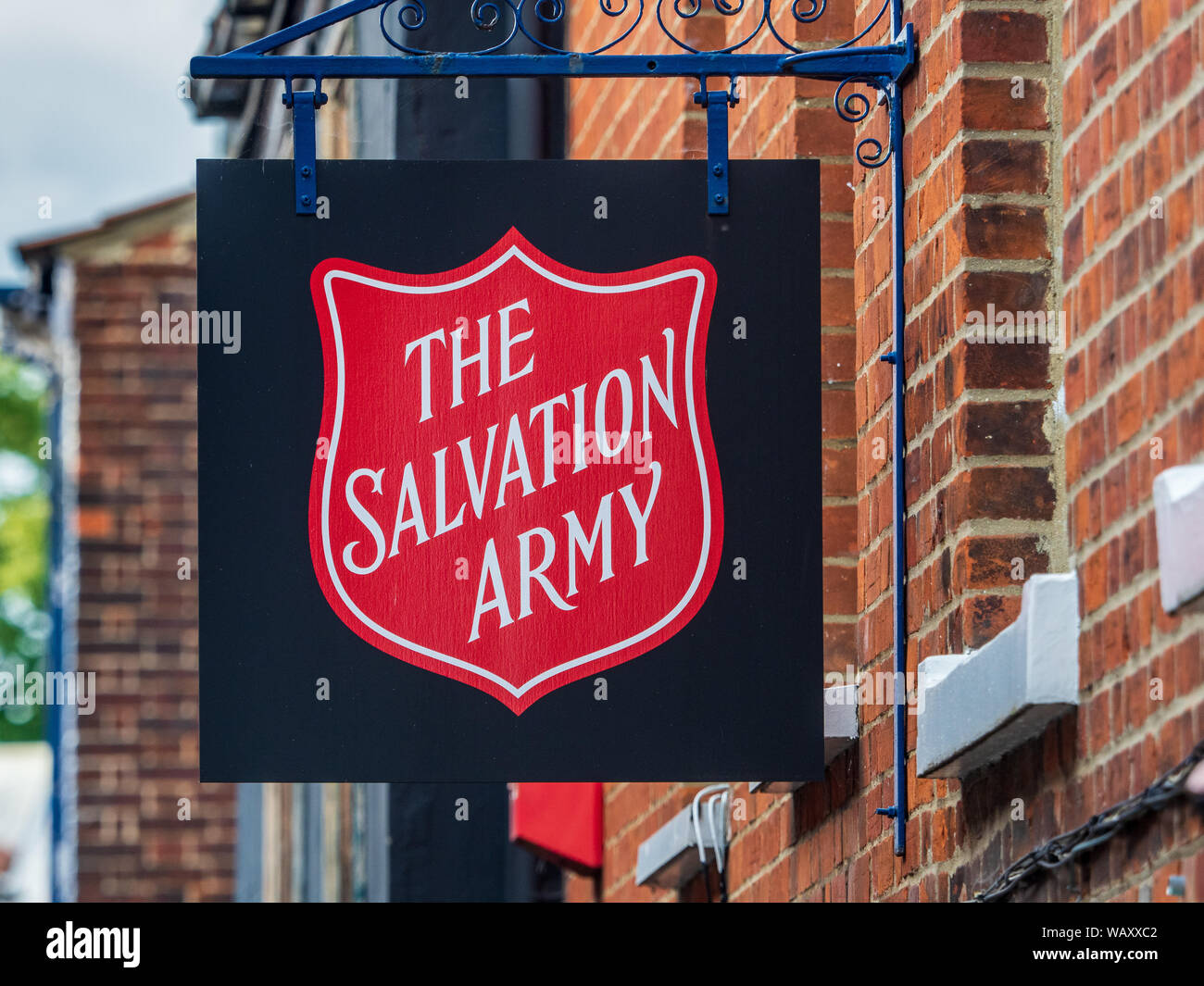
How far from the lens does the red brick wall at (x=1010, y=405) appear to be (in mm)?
3031

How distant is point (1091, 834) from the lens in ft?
10.3

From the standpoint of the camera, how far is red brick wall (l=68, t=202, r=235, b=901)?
41.9ft

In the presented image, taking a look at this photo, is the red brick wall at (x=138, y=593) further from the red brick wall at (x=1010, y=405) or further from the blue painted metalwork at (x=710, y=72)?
the blue painted metalwork at (x=710, y=72)

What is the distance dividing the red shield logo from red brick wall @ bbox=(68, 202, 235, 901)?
8831mm

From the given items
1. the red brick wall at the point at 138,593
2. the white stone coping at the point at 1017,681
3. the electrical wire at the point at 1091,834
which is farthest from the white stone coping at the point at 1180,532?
the red brick wall at the point at 138,593

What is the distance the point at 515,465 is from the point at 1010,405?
0.83 meters

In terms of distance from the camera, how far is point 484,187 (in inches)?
154

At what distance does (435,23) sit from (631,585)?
157 inches

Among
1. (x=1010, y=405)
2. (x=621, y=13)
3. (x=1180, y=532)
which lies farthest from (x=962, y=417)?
(x=621, y=13)

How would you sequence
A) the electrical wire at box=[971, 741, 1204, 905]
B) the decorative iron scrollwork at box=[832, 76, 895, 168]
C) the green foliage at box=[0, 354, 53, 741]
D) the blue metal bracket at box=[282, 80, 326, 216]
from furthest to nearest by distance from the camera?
the green foliage at box=[0, 354, 53, 741]
the decorative iron scrollwork at box=[832, 76, 895, 168]
the blue metal bracket at box=[282, 80, 326, 216]
the electrical wire at box=[971, 741, 1204, 905]

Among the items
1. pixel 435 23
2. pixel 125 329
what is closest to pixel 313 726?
pixel 435 23

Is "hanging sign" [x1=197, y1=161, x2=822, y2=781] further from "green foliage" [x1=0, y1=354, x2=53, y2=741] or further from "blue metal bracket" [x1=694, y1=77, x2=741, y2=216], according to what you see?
"green foliage" [x1=0, y1=354, x2=53, y2=741]

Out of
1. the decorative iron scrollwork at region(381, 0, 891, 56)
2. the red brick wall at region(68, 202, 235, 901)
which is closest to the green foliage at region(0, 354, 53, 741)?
the red brick wall at region(68, 202, 235, 901)
